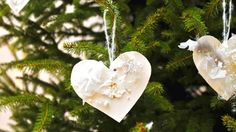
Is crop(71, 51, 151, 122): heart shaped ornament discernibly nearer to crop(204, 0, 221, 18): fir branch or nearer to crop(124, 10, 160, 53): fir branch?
crop(124, 10, 160, 53): fir branch

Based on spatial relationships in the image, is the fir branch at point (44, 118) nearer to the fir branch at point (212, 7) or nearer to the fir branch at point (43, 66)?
the fir branch at point (43, 66)

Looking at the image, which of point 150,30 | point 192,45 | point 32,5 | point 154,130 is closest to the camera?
point 192,45

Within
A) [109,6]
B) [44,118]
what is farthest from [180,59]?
[44,118]

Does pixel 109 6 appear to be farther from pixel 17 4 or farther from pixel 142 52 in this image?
pixel 17 4

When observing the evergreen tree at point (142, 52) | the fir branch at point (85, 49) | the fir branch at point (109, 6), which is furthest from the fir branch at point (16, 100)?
the fir branch at point (109, 6)

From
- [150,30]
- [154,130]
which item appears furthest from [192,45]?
[154,130]

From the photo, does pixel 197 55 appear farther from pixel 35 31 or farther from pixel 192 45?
pixel 35 31

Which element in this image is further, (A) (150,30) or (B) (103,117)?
(B) (103,117)
